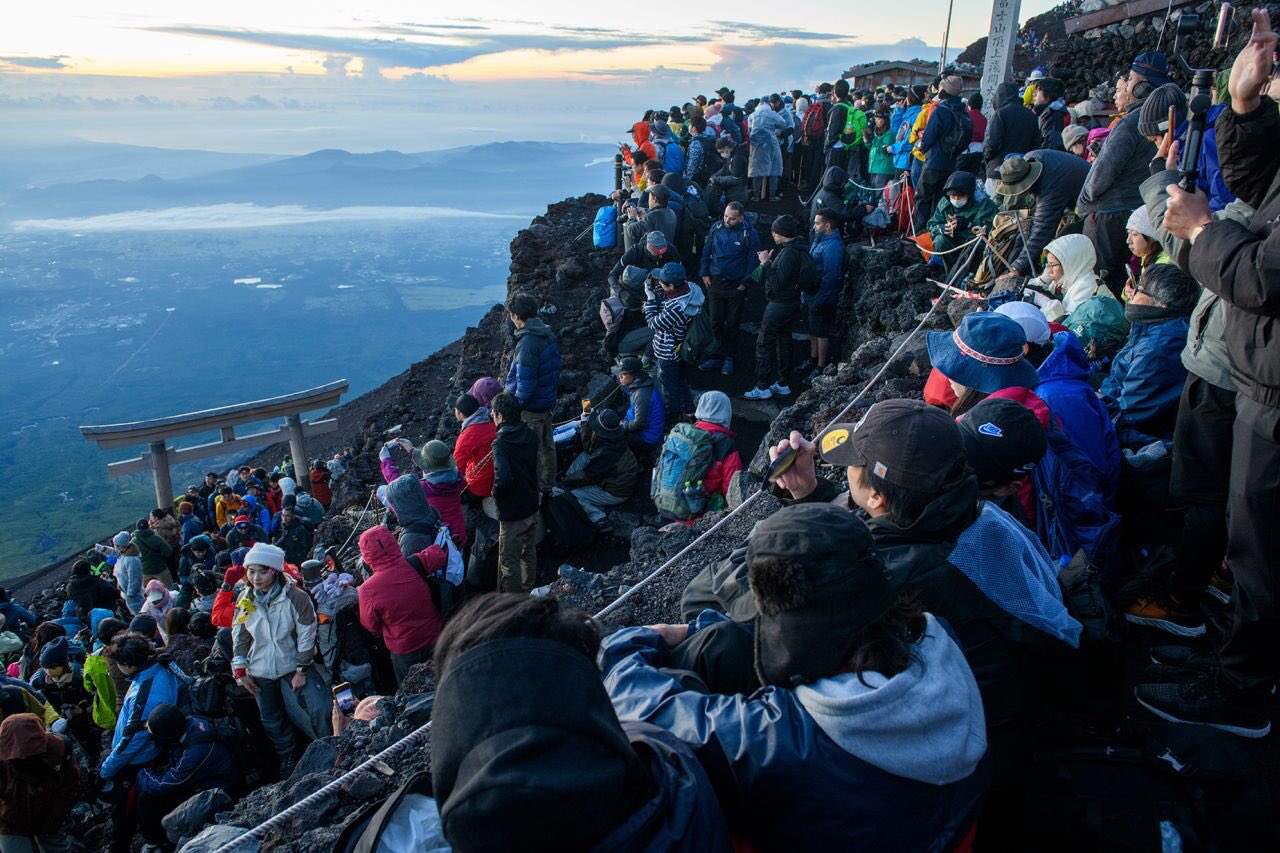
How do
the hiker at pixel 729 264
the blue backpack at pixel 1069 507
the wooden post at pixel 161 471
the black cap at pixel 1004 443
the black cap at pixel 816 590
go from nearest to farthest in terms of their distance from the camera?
the black cap at pixel 816 590 → the black cap at pixel 1004 443 → the blue backpack at pixel 1069 507 → the hiker at pixel 729 264 → the wooden post at pixel 161 471

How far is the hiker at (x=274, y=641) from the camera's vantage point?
570cm

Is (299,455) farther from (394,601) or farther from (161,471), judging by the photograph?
(394,601)

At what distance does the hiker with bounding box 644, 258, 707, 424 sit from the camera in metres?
9.31

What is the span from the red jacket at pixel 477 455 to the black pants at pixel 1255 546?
5796mm

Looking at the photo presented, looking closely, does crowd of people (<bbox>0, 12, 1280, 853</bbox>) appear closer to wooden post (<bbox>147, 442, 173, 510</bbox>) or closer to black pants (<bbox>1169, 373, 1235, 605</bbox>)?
black pants (<bbox>1169, 373, 1235, 605</bbox>)

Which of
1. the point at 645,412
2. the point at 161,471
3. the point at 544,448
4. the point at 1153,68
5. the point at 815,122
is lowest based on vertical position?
the point at 161,471

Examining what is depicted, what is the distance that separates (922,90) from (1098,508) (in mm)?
11445

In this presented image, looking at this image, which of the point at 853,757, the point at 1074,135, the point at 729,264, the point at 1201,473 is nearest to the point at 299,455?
the point at 729,264

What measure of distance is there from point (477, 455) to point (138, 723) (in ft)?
→ 11.0

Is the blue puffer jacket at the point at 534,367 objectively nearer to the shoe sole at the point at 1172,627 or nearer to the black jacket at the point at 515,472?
the black jacket at the point at 515,472

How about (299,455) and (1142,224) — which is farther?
(299,455)

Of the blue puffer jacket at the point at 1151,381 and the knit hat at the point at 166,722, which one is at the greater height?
the blue puffer jacket at the point at 1151,381

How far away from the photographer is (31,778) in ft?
16.9

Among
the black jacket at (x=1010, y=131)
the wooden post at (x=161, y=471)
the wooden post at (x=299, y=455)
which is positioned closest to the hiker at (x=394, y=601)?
the black jacket at (x=1010, y=131)
